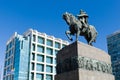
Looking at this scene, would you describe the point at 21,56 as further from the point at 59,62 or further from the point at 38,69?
the point at 59,62

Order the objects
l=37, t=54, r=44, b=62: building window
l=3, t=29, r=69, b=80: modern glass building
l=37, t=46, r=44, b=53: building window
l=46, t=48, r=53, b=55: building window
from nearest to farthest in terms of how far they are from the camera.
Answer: l=3, t=29, r=69, b=80: modern glass building
l=37, t=54, r=44, b=62: building window
l=37, t=46, r=44, b=53: building window
l=46, t=48, r=53, b=55: building window

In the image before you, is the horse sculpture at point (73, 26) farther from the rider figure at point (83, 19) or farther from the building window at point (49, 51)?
the building window at point (49, 51)

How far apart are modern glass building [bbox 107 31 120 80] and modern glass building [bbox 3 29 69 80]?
21.9 meters

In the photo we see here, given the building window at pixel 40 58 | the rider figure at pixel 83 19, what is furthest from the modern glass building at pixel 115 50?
the rider figure at pixel 83 19

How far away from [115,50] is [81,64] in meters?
63.8

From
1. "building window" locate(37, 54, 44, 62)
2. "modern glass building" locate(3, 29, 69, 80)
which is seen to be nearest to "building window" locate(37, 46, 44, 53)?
"modern glass building" locate(3, 29, 69, 80)

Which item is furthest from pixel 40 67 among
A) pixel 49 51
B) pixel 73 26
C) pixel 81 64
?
pixel 81 64

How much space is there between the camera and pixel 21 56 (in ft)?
198

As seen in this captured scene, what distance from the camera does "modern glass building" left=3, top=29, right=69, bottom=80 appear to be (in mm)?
59719

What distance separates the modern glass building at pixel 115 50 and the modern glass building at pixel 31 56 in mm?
21854

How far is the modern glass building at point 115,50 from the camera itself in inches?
2781

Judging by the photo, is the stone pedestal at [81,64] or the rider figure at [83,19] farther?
the rider figure at [83,19]

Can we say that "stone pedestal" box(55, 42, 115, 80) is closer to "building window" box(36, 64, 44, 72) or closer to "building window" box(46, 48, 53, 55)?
"building window" box(36, 64, 44, 72)

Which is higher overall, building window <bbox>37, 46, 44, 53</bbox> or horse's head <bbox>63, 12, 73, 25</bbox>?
building window <bbox>37, 46, 44, 53</bbox>
